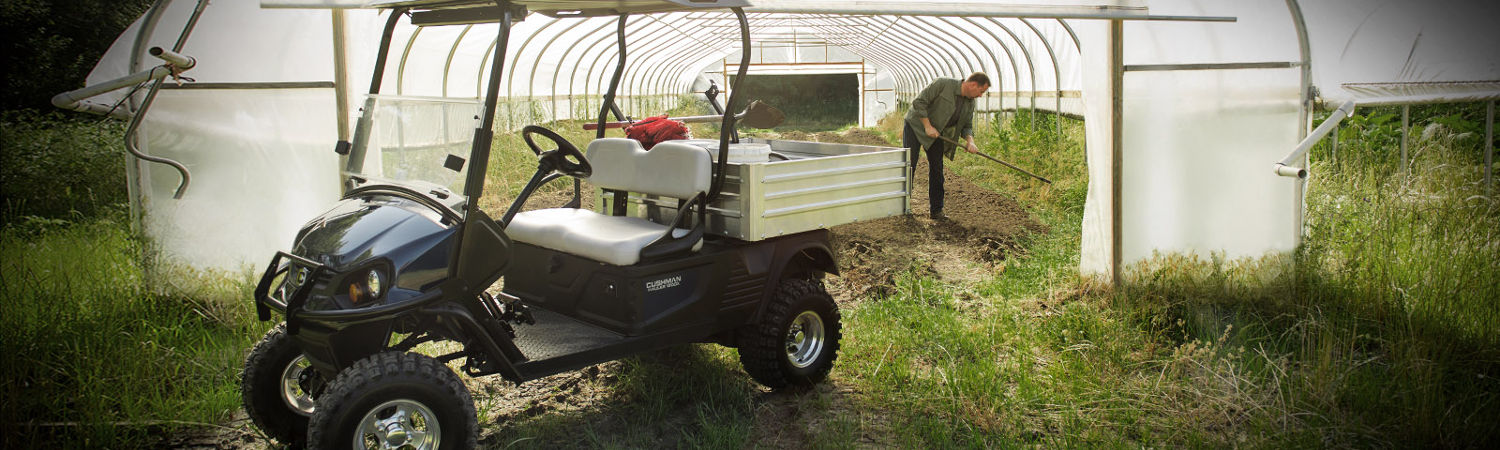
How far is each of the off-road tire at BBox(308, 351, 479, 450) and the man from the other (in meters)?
6.21

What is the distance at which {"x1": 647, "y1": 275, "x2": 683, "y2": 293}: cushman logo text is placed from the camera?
13.2 feet

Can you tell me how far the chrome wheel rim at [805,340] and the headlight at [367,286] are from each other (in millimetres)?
1922

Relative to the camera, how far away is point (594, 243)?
3963 mm

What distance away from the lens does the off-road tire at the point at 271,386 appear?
363 centimetres

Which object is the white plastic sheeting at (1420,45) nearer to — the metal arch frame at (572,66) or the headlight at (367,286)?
the headlight at (367,286)

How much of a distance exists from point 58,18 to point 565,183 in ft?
25.8

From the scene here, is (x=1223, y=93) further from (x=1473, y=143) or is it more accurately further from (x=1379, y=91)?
(x=1473, y=143)

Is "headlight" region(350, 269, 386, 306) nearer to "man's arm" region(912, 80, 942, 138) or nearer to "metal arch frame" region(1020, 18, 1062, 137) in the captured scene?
"man's arm" region(912, 80, 942, 138)

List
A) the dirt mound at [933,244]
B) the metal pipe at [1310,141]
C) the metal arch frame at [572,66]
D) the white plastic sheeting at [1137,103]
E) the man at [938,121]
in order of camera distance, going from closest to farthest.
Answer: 1. the metal pipe at [1310,141]
2. the white plastic sheeting at [1137,103]
3. the dirt mound at [933,244]
4. the man at [938,121]
5. the metal arch frame at [572,66]

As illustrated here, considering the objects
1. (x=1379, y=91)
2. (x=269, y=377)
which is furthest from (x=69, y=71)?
(x=1379, y=91)

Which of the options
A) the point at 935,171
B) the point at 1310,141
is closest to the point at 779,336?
the point at 1310,141

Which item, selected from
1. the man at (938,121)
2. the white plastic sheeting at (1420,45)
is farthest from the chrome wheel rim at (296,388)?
the man at (938,121)

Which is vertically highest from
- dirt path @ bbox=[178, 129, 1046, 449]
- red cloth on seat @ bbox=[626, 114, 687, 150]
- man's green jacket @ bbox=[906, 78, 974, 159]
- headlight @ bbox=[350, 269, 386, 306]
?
man's green jacket @ bbox=[906, 78, 974, 159]

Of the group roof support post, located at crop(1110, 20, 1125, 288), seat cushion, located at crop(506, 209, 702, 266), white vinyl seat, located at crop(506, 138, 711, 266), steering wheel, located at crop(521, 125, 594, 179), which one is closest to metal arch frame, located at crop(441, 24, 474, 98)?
white vinyl seat, located at crop(506, 138, 711, 266)
